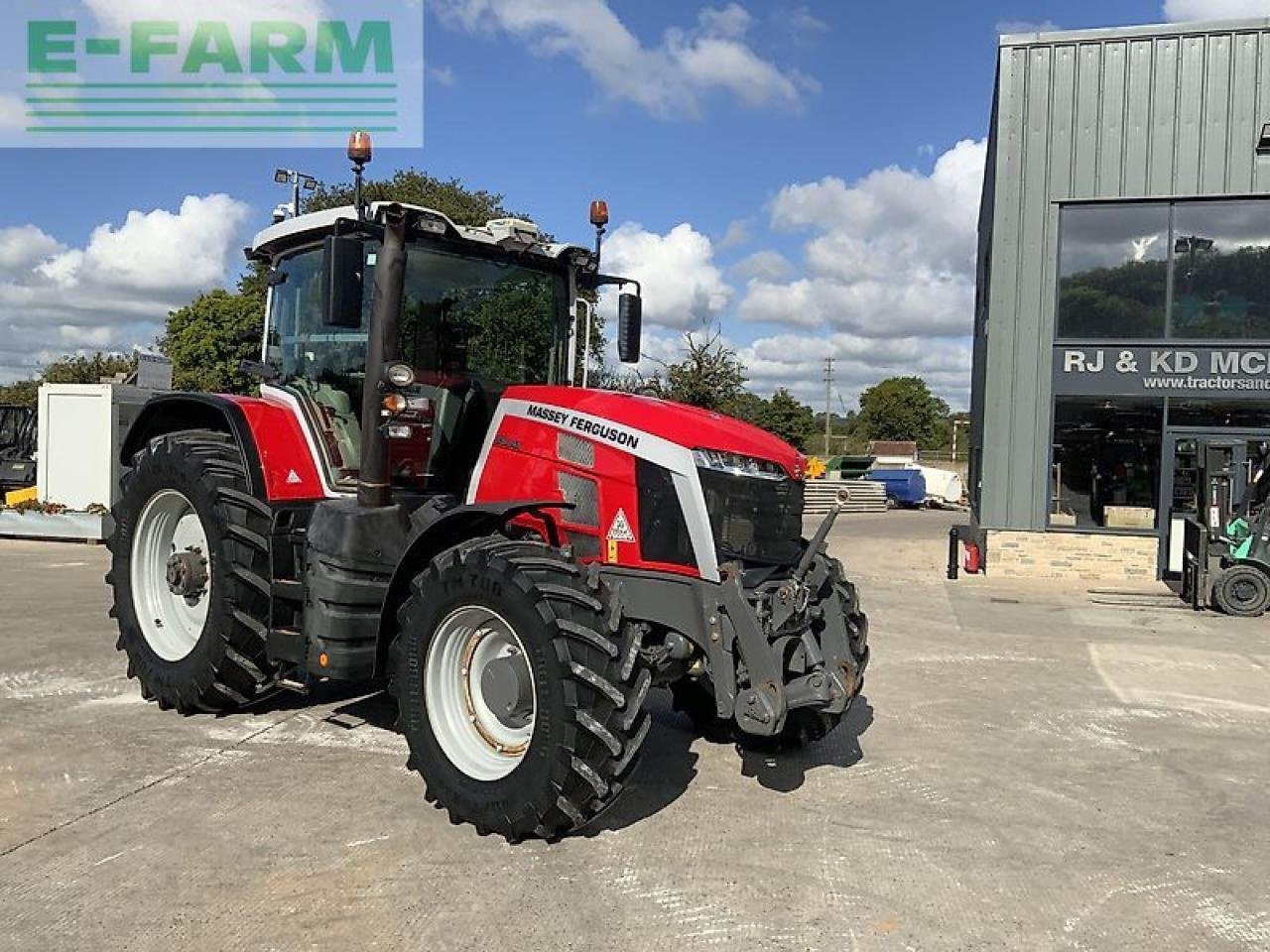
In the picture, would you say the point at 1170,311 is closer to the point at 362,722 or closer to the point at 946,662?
the point at 946,662

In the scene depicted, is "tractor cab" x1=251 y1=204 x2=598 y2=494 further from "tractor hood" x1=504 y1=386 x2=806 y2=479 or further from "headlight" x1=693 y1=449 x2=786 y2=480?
"headlight" x1=693 y1=449 x2=786 y2=480

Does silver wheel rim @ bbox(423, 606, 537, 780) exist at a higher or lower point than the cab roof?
lower

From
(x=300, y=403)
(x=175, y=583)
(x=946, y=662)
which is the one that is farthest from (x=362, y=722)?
(x=946, y=662)

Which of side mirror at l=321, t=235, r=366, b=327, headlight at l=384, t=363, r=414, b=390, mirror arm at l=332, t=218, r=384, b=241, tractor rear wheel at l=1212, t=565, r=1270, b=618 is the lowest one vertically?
tractor rear wheel at l=1212, t=565, r=1270, b=618

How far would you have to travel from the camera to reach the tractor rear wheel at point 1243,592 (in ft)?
36.7

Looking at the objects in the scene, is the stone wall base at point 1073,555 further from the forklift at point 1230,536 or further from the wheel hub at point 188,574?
the wheel hub at point 188,574

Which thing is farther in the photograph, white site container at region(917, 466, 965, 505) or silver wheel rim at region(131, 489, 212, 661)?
white site container at region(917, 466, 965, 505)

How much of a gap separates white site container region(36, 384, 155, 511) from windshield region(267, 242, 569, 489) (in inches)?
508

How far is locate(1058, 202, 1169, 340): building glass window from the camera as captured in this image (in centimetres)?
1372

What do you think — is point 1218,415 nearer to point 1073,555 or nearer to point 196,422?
point 1073,555

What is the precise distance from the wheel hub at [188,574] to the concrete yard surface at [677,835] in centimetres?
72

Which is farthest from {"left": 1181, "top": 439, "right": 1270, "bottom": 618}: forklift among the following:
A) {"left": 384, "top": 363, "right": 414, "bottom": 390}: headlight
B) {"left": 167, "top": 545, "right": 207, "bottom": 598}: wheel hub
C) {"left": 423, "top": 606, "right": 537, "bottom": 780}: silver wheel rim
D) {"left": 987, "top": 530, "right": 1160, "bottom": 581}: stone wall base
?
{"left": 167, "top": 545, "right": 207, "bottom": 598}: wheel hub

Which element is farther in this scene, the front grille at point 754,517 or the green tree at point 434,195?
the green tree at point 434,195

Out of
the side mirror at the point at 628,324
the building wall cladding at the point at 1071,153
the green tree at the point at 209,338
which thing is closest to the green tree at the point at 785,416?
the green tree at the point at 209,338
